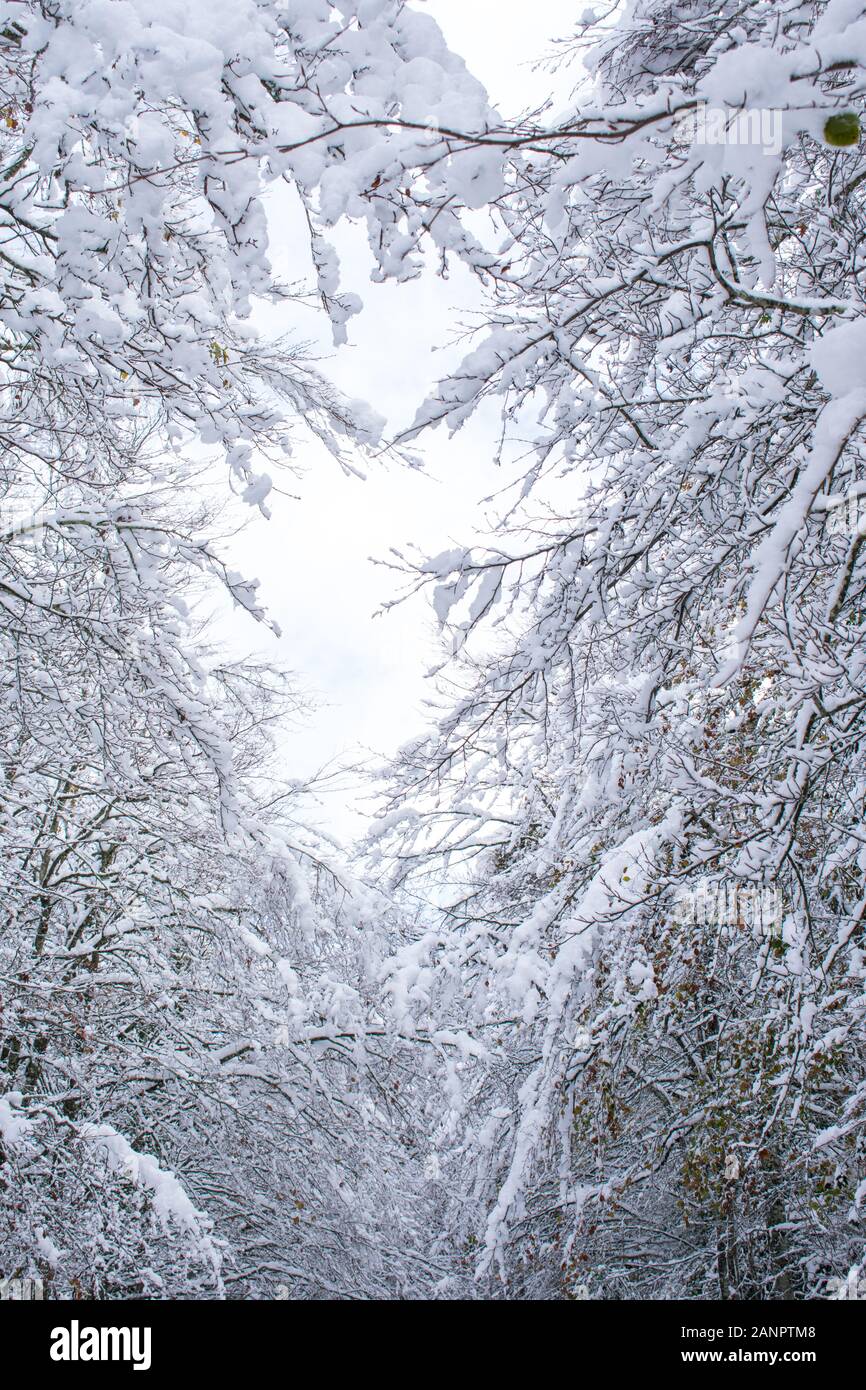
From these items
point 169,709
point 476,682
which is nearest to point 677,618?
point 476,682

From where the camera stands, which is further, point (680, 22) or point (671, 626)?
point (671, 626)

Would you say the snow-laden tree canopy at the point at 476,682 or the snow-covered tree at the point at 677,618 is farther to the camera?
the snow-covered tree at the point at 677,618

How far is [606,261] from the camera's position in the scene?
2.82m

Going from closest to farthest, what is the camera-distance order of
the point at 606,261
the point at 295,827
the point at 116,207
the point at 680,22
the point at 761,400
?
1. the point at 761,400
2. the point at 680,22
3. the point at 606,261
4. the point at 116,207
5. the point at 295,827

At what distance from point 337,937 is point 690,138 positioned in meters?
4.45

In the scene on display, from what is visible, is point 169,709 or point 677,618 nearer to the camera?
point 677,618

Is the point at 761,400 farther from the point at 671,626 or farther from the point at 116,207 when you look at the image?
the point at 116,207

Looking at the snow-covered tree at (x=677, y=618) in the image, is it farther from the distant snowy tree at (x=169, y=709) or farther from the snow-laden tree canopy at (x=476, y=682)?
the distant snowy tree at (x=169, y=709)

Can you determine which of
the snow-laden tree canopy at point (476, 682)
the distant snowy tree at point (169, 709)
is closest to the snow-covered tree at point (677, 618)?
the snow-laden tree canopy at point (476, 682)

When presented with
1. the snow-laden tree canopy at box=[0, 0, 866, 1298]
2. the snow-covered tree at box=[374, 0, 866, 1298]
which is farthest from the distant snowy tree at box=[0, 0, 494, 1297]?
the snow-covered tree at box=[374, 0, 866, 1298]

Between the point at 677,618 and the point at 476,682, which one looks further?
the point at 476,682

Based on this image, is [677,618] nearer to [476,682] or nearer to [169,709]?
[476,682]

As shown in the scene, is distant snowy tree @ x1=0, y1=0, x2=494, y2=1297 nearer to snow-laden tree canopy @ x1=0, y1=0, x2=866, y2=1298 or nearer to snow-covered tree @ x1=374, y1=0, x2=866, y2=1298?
snow-laden tree canopy @ x1=0, y1=0, x2=866, y2=1298

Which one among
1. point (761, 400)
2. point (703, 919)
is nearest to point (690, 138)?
point (761, 400)
